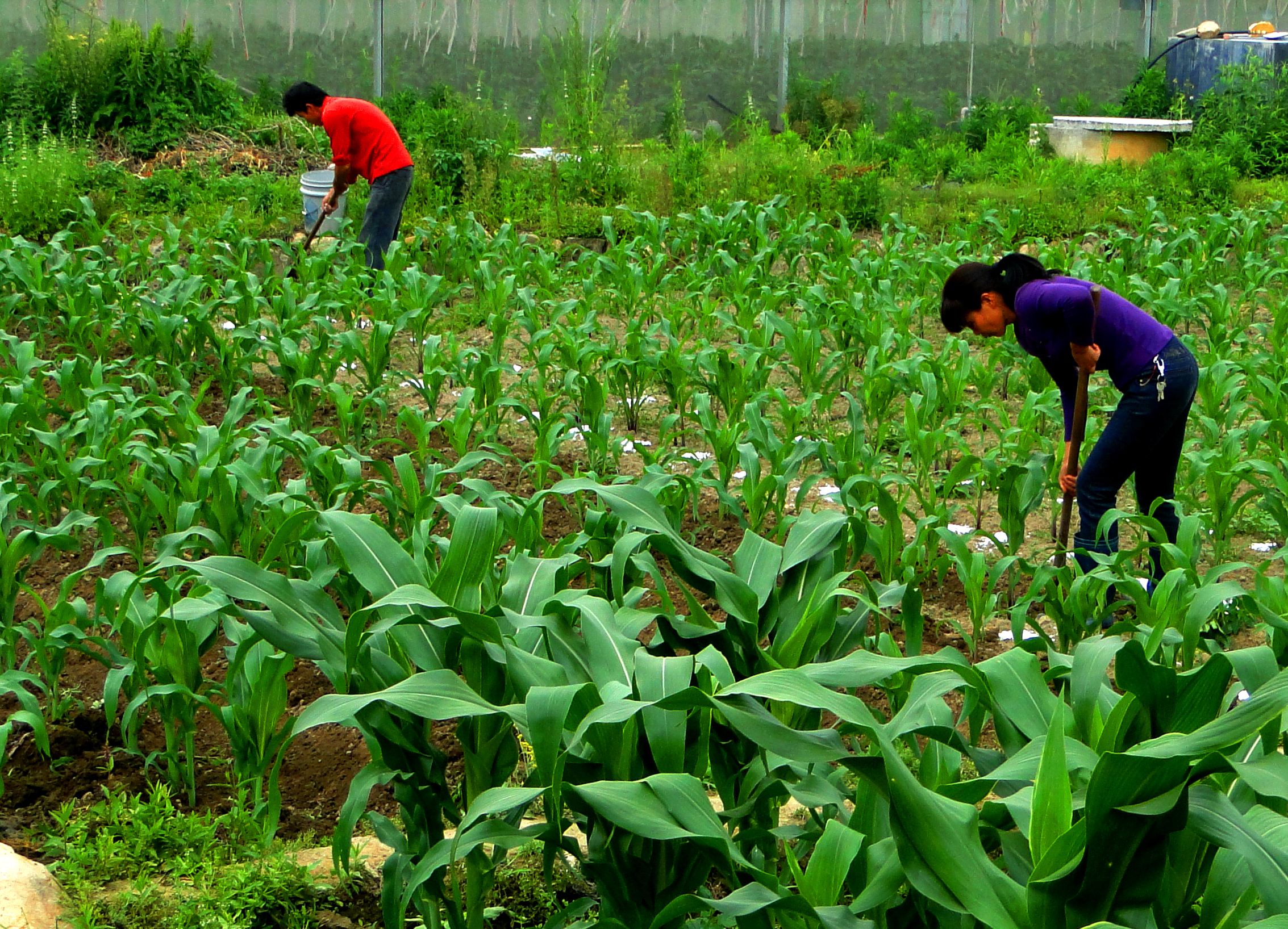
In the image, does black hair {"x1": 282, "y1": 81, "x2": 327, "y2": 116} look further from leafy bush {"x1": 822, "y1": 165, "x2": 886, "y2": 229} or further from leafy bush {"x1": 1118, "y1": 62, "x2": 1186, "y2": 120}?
leafy bush {"x1": 1118, "y1": 62, "x2": 1186, "y2": 120}

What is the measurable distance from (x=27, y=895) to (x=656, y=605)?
6.71 feet

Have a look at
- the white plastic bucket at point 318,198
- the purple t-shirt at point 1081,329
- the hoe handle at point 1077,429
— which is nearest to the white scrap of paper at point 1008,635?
the hoe handle at point 1077,429

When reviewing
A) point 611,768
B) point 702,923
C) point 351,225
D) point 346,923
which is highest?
point 351,225

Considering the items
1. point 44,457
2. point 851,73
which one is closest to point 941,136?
point 851,73

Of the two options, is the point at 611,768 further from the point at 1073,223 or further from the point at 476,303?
the point at 1073,223

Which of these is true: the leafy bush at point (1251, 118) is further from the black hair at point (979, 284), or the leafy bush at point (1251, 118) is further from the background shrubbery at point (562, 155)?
the black hair at point (979, 284)

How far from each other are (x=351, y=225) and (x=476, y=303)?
184 centimetres

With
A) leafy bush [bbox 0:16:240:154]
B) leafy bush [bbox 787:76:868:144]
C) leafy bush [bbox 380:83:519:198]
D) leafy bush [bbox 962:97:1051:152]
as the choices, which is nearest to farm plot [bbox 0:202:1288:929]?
leafy bush [bbox 380:83:519:198]

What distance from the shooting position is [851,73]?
55.5ft

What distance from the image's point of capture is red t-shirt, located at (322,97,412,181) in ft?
29.1

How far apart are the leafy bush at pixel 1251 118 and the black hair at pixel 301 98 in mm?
9470

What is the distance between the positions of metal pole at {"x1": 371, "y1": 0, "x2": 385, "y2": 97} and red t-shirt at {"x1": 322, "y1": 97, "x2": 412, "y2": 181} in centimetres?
596

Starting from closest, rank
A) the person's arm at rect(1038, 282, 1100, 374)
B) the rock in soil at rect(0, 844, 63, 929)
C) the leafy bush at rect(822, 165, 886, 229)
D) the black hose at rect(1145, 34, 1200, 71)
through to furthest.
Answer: the rock in soil at rect(0, 844, 63, 929) → the person's arm at rect(1038, 282, 1100, 374) → the leafy bush at rect(822, 165, 886, 229) → the black hose at rect(1145, 34, 1200, 71)

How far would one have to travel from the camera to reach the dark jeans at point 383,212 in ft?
30.1
